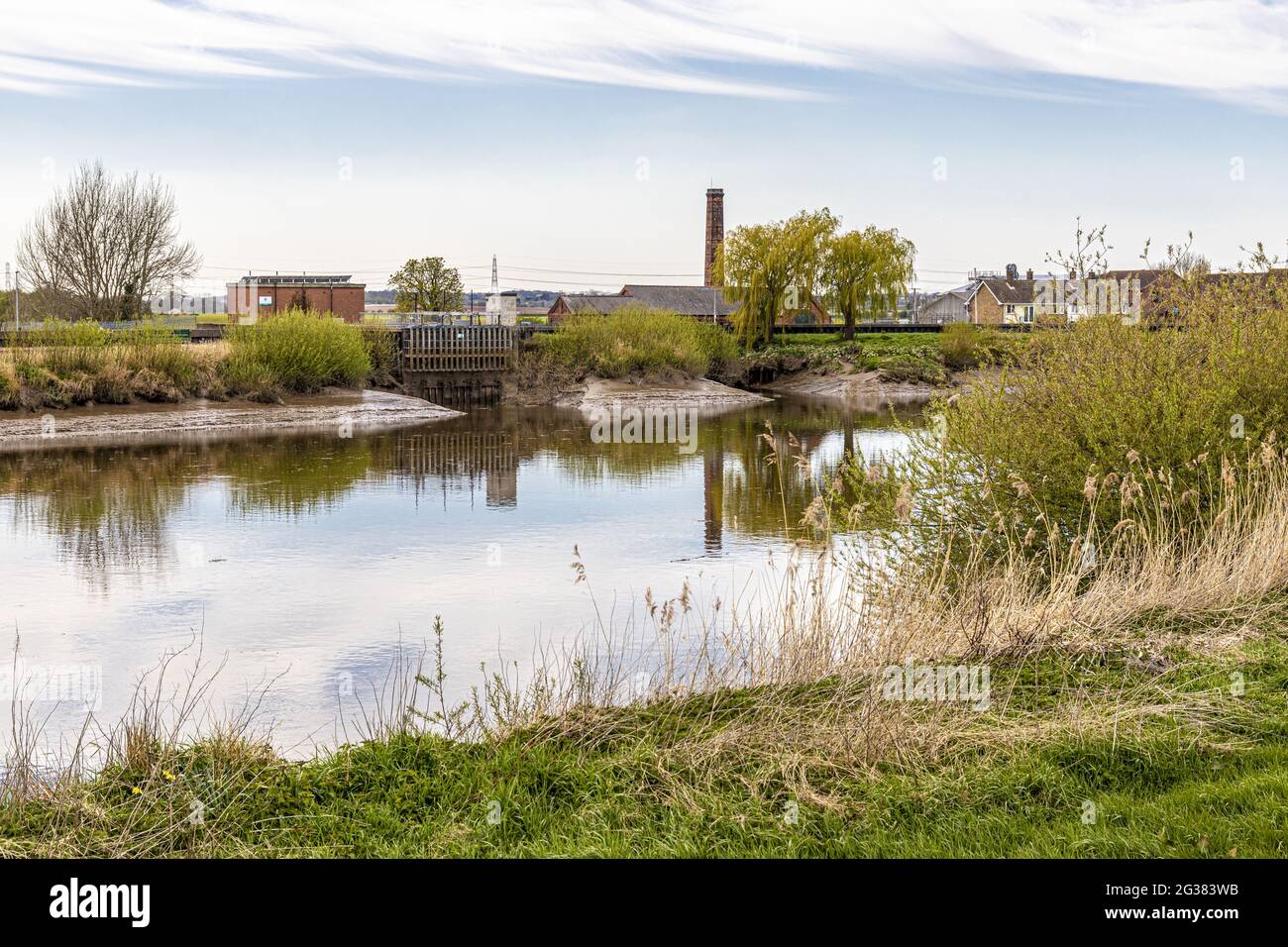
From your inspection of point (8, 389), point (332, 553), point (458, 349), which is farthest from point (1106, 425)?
point (458, 349)

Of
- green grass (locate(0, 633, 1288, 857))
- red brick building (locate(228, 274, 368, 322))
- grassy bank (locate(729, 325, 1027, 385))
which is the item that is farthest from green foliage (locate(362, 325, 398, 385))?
green grass (locate(0, 633, 1288, 857))

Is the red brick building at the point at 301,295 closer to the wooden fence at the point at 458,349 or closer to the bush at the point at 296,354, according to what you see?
the wooden fence at the point at 458,349

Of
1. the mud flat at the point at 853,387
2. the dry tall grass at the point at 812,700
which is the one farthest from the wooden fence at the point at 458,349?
the dry tall grass at the point at 812,700

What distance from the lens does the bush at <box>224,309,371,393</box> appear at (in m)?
37.3

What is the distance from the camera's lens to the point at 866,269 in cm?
5969

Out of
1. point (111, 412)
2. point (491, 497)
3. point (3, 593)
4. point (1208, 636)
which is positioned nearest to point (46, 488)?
point (491, 497)

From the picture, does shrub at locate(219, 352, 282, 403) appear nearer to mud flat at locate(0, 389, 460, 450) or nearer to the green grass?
mud flat at locate(0, 389, 460, 450)

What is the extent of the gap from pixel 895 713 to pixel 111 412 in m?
29.4

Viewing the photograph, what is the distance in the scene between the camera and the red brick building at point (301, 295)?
2746 inches

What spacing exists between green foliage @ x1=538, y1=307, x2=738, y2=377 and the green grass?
4153 cm

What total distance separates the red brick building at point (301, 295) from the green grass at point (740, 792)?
6450cm

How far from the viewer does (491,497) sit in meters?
20.0

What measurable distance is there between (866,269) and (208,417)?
3458 cm
